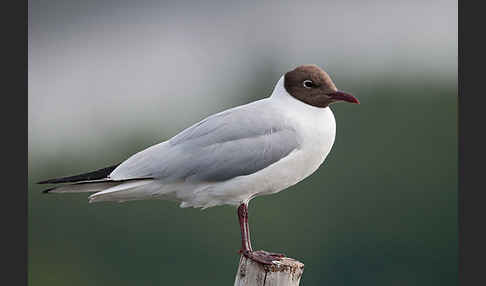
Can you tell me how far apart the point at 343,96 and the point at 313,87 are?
199 millimetres

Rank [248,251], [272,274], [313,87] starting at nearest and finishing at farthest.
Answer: [272,274], [248,251], [313,87]

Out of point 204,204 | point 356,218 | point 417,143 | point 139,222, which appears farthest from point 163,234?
point 204,204

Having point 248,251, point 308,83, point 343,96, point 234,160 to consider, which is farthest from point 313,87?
point 248,251

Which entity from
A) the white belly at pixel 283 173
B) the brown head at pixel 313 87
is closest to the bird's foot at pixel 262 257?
the white belly at pixel 283 173

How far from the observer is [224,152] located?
16.8 feet

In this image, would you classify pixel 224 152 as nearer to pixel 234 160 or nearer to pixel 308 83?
pixel 234 160

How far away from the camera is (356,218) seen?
16.0m

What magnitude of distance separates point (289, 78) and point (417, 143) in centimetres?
1247

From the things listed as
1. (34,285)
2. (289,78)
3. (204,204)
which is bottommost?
(34,285)

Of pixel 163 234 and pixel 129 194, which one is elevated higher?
pixel 129 194

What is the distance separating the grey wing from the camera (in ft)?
16.8

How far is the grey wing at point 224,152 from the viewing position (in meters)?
5.11

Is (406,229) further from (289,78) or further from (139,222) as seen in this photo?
(289,78)

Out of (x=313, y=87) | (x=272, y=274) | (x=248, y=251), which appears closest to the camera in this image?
(x=272, y=274)
